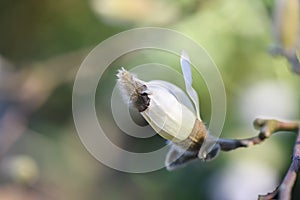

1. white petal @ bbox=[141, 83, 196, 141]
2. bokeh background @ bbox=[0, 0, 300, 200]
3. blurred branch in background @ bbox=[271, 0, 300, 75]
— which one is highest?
bokeh background @ bbox=[0, 0, 300, 200]

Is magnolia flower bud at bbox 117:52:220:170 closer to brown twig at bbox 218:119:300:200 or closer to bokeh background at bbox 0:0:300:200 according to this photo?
brown twig at bbox 218:119:300:200

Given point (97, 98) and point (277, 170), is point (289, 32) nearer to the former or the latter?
point (277, 170)

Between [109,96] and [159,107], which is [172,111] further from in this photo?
[109,96]

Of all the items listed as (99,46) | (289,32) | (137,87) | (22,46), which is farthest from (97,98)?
(137,87)

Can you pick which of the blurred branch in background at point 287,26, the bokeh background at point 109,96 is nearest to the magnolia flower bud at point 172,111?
the blurred branch in background at point 287,26

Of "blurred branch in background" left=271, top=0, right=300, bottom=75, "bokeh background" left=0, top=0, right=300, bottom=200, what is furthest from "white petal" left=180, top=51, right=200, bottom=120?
"bokeh background" left=0, top=0, right=300, bottom=200

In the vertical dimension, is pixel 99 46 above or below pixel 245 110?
above
